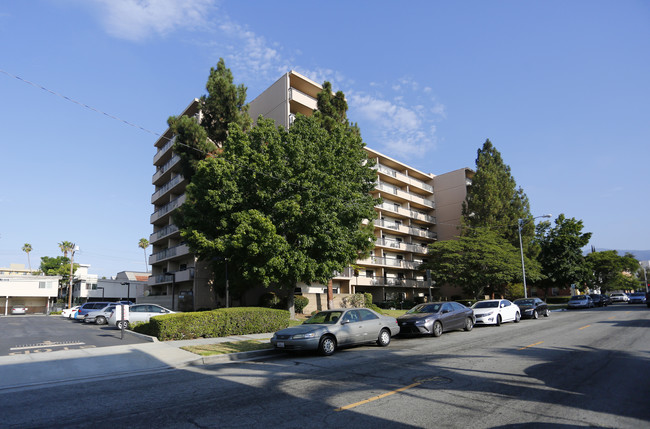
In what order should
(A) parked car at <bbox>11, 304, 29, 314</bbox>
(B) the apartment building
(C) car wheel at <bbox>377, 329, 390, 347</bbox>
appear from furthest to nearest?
(A) parked car at <bbox>11, 304, 29, 314</bbox> → (B) the apartment building → (C) car wheel at <bbox>377, 329, 390, 347</bbox>

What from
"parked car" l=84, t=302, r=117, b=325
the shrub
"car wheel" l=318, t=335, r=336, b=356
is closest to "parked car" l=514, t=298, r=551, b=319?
the shrub

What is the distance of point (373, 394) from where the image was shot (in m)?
6.79

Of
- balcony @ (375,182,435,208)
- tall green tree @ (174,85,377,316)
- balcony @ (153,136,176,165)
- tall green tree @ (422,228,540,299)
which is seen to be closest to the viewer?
tall green tree @ (174,85,377,316)

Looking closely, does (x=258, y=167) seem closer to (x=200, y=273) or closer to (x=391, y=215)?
(x=200, y=273)

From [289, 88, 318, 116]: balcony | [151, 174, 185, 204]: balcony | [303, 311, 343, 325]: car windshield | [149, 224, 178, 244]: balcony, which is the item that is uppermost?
[289, 88, 318, 116]: balcony

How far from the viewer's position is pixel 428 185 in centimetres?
5822

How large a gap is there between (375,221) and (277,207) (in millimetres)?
→ 27264

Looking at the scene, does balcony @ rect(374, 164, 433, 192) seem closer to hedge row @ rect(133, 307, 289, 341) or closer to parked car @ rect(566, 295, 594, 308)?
parked car @ rect(566, 295, 594, 308)

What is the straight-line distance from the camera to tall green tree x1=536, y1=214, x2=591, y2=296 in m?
50.0

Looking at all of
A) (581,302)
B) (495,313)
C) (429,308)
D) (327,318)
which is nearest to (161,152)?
(429,308)

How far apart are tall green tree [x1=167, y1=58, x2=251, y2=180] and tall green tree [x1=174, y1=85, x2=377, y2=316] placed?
4.43 m

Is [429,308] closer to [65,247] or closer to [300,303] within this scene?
[300,303]

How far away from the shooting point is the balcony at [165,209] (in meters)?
38.5

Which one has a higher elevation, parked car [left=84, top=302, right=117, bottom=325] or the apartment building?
the apartment building
